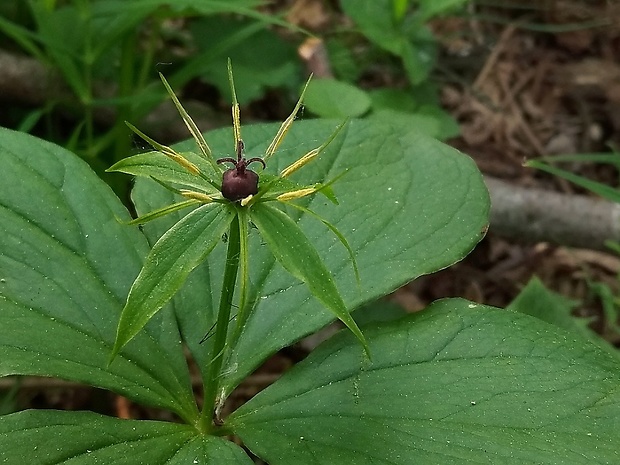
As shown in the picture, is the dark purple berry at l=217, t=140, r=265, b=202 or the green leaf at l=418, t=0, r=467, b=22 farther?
the green leaf at l=418, t=0, r=467, b=22

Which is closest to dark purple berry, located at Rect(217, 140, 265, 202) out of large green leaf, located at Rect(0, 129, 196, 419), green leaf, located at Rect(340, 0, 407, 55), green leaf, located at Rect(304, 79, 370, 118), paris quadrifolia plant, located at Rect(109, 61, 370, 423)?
paris quadrifolia plant, located at Rect(109, 61, 370, 423)

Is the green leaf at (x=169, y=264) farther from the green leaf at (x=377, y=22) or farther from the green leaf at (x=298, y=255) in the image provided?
the green leaf at (x=377, y=22)

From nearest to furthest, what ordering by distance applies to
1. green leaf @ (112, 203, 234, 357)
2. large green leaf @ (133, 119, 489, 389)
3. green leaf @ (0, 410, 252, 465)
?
green leaf @ (112, 203, 234, 357) → green leaf @ (0, 410, 252, 465) → large green leaf @ (133, 119, 489, 389)

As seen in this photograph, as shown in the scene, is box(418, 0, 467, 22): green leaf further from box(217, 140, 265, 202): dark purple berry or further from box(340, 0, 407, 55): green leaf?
box(217, 140, 265, 202): dark purple berry

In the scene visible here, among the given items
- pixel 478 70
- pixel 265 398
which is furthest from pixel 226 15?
pixel 265 398

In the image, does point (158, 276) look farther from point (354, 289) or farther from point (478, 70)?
point (478, 70)

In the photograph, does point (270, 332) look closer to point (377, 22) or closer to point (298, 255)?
point (298, 255)

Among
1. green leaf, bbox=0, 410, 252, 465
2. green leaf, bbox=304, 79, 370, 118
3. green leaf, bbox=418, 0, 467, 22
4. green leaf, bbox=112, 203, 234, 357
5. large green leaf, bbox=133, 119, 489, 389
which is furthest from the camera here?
green leaf, bbox=418, 0, 467, 22
